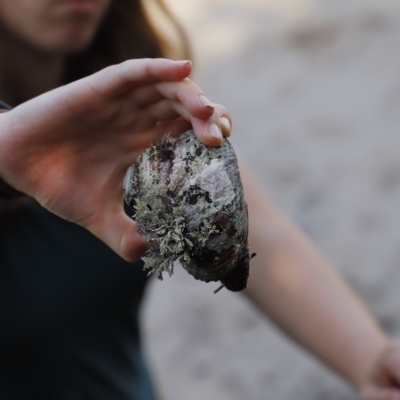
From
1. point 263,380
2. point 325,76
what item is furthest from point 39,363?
point 325,76

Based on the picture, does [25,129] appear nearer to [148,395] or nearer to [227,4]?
[148,395]

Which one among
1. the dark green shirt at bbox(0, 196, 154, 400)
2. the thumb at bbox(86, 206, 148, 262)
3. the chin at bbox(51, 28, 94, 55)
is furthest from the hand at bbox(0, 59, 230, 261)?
the chin at bbox(51, 28, 94, 55)

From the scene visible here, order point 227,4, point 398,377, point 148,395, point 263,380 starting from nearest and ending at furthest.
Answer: point 398,377 → point 148,395 → point 263,380 → point 227,4

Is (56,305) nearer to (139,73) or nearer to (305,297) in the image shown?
(305,297)

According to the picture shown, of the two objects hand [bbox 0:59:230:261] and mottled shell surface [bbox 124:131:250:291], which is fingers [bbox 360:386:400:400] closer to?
mottled shell surface [bbox 124:131:250:291]

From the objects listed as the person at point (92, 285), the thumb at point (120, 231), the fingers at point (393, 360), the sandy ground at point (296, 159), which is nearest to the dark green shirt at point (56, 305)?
the person at point (92, 285)
